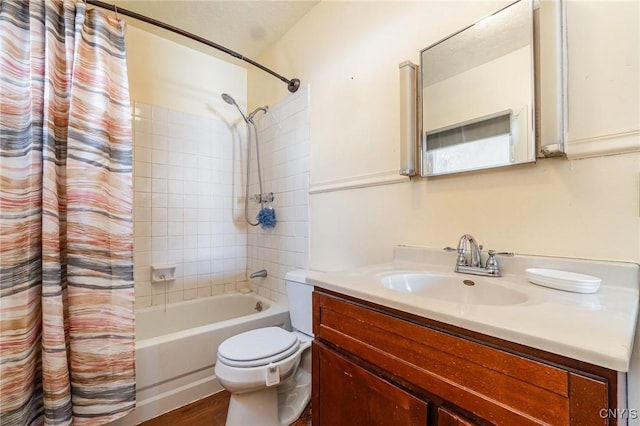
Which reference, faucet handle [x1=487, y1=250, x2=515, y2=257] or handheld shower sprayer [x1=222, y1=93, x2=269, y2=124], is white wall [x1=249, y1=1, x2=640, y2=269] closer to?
faucet handle [x1=487, y1=250, x2=515, y2=257]

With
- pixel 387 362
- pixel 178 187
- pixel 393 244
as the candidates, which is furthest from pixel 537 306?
pixel 178 187

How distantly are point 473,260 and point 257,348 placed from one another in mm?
991

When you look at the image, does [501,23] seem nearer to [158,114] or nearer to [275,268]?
[275,268]

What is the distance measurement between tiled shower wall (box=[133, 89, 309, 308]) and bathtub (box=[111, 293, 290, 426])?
18cm

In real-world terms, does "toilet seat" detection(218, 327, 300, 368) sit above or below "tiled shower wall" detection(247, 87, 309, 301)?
below

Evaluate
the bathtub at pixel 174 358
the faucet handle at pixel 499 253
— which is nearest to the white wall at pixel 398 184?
the faucet handle at pixel 499 253

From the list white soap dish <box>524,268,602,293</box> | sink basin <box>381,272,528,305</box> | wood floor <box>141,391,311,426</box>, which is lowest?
wood floor <box>141,391,311,426</box>

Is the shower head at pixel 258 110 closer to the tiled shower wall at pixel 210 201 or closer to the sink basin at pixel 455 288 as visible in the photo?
the tiled shower wall at pixel 210 201

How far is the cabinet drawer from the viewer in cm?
47

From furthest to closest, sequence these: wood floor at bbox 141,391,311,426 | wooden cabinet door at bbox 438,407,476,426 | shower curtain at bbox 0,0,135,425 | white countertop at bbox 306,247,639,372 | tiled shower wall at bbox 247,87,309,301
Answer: tiled shower wall at bbox 247,87,309,301 < wood floor at bbox 141,391,311,426 < shower curtain at bbox 0,0,135,425 < wooden cabinet door at bbox 438,407,476,426 < white countertop at bbox 306,247,639,372

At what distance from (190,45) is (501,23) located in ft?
6.89

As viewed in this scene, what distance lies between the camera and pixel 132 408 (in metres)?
1.30

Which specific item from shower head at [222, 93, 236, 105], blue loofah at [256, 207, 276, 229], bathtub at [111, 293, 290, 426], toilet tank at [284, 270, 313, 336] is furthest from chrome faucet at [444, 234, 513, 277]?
shower head at [222, 93, 236, 105]

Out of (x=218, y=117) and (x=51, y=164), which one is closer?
(x=51, y=164)
